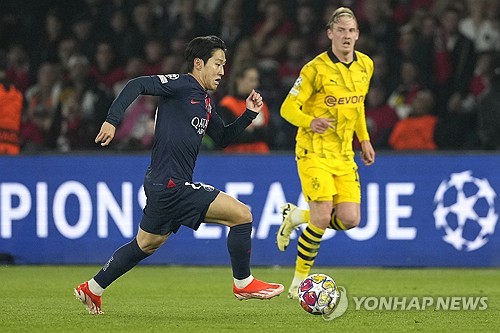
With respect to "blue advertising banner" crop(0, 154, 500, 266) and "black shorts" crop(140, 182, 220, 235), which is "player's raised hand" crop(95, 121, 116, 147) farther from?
"blue advertising banner" crop(0, 154, 500, 266)

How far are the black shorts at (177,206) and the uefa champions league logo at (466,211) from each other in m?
4.68

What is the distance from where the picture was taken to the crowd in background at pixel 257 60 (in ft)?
47.3

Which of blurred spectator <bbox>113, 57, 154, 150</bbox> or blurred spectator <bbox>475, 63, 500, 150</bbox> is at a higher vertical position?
blurred spectator <bbox>475, 63, 500, 150</bbox>

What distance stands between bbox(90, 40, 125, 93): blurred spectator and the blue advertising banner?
11.4 feet

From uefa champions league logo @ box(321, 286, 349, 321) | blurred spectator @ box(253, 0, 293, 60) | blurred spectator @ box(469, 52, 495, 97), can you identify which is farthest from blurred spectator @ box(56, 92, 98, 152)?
uefa champions league logo @ box(321, 286, 349, 321)

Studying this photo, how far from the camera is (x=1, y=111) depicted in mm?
13664

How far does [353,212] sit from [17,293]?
2.94m

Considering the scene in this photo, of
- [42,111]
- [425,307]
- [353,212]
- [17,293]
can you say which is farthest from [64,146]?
[425,307]

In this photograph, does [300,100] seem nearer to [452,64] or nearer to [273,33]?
[452,64]

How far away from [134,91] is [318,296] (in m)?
1.87

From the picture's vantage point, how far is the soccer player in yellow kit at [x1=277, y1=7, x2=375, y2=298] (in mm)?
9750

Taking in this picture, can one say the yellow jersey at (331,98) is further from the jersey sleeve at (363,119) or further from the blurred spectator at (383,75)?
the blurred spectator at (383,75)

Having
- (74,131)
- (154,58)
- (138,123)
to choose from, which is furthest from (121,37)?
(138,123)

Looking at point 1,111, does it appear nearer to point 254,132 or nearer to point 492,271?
point 254,132
